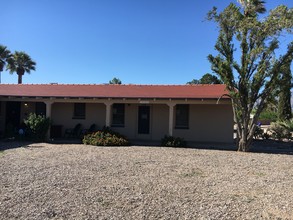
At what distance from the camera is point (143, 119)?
18344 mm

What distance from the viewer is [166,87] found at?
63.5ft

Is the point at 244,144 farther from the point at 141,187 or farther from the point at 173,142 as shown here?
the point at 141,187

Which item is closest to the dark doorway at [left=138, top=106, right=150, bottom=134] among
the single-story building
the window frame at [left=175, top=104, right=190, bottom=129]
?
the single-story building

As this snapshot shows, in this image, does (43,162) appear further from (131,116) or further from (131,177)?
(131,116)

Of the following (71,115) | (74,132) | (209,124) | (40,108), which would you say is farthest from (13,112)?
(209,124)

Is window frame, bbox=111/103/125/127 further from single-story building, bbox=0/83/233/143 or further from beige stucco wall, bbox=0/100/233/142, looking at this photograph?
beige stucco wall, bbox=0/100/233/142

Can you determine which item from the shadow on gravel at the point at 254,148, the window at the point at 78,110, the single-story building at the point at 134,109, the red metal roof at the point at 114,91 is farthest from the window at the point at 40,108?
the shadow on gravel at the point at 254,148

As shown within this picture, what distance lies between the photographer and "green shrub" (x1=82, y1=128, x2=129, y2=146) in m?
15.0

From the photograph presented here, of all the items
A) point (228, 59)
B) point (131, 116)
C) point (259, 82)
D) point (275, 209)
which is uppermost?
point (228, 59)

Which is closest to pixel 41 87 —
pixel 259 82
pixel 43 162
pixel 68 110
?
pixel 68 110

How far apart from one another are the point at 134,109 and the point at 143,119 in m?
0.80

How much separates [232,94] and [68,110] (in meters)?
10.0

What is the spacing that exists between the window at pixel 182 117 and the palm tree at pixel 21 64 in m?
22.8

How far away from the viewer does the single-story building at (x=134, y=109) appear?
16656 millimetres
